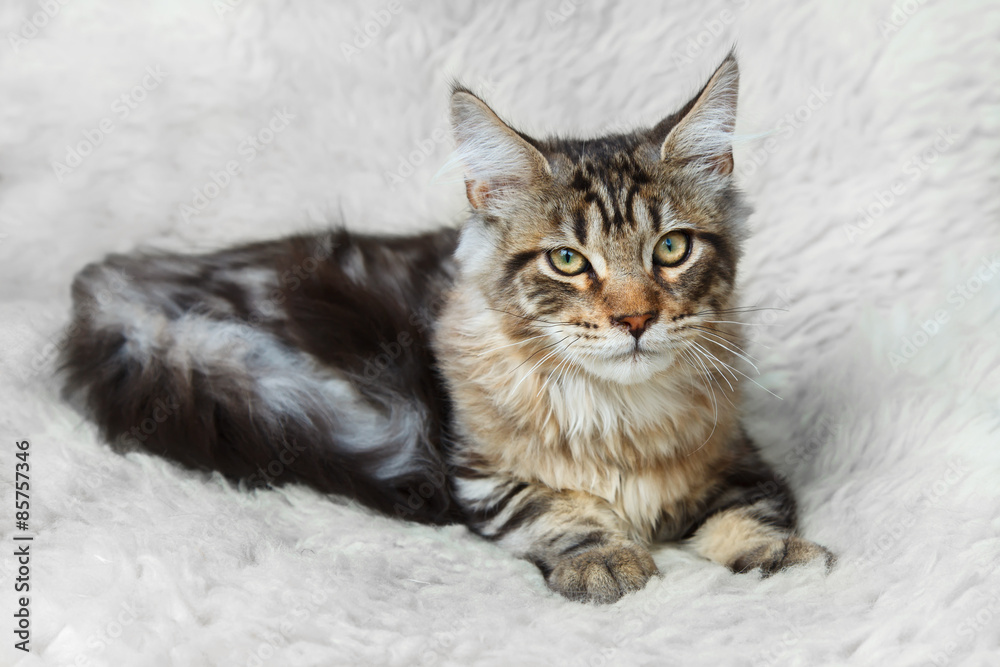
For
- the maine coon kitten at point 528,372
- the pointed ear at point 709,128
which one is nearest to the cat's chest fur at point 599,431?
the maine coon kitten at point 528,372

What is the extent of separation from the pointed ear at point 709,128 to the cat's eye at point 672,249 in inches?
5.1

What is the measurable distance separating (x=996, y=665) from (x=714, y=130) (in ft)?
2.67

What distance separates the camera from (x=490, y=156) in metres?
1.29

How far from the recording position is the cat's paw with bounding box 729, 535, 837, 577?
1.15 m

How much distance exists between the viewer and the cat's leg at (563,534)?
1100mm

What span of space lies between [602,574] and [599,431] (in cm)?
26

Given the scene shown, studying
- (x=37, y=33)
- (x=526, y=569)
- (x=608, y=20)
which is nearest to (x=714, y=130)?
(x=526, y=569)

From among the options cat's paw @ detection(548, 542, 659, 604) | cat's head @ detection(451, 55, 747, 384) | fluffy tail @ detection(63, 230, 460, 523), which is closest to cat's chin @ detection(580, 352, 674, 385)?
cat's head @ detection(451, 55, 747, 384)

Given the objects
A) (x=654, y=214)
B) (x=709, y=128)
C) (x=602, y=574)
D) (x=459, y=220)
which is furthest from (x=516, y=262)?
(x=459, y=220)

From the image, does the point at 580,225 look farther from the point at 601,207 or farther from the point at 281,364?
the point at 281,364

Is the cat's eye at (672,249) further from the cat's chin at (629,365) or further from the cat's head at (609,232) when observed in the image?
the cat's chin at (629,365)

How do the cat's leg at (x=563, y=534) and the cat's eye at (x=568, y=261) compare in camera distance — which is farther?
the cat's eye at (x=568, y=261)

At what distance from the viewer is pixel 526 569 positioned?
47.4 inches

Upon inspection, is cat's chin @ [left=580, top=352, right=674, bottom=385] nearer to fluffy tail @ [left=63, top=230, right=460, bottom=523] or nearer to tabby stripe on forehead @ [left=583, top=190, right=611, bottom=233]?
tabby stripe on forehead @ [left=583, top=190, right=611, bottom=233]
